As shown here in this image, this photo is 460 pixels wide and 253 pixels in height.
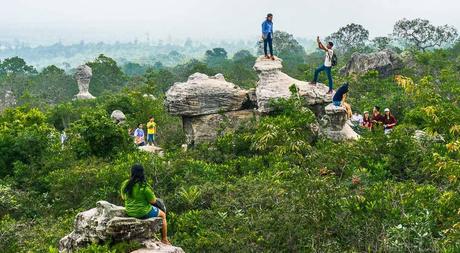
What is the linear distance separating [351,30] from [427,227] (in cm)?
6363

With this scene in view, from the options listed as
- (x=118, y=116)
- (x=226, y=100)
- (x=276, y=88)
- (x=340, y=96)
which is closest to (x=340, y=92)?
(x=340, y=96)

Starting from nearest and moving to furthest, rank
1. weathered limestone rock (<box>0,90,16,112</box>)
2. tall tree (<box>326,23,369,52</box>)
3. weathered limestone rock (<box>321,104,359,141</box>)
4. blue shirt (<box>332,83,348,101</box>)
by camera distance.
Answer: blue shirt (<box>332,83,348,101</box>) < weathered limestone rock (<box>321,104,359,141</box>) < weathered limestone rock (<box>0,90,16,112</box>) < tall tree (<box>326,23,369,52</box>)

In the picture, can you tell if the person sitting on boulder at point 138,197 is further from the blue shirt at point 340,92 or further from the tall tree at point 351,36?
the tall tree at point 351,36

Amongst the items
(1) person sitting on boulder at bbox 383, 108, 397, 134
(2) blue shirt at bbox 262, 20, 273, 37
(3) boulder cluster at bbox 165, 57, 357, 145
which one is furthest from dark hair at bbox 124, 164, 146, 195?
(3) boulder cluster at bbox 165, 57, 357, 145

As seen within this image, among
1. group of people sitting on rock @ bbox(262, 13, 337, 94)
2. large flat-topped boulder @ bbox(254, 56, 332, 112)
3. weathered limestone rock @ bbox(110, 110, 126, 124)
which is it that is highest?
group of people sitting on rock @ bbox(262, 13, 337, 94)

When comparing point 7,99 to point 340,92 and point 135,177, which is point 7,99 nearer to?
point 340,92

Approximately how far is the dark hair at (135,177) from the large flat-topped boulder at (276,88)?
10541 mm

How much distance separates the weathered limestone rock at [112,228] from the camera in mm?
7277

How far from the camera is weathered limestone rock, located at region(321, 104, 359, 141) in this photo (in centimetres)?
1641

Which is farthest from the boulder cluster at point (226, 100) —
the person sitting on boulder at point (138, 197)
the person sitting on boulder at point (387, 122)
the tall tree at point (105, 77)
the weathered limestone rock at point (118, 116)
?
the tall tree at point (105, 77)

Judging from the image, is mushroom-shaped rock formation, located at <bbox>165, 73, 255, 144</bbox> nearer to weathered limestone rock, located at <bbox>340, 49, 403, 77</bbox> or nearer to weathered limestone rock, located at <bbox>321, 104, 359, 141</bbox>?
weathered limestone rock, located at <bbox>321, 104, 359, 141</bbox>

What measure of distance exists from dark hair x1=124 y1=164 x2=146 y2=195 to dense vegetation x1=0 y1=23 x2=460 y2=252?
83cm

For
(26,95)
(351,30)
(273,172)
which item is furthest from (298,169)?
(351,30)

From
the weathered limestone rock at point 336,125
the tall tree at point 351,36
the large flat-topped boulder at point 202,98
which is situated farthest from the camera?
the tall tree at point 351,36
